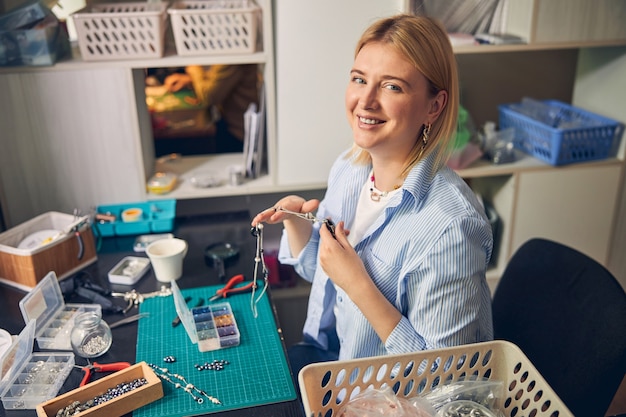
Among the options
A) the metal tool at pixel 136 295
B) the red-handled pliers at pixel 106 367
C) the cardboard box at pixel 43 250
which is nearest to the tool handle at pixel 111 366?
the red-handled pliers at pixel 106 367

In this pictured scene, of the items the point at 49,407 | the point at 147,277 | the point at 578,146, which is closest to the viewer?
the point at 49,407

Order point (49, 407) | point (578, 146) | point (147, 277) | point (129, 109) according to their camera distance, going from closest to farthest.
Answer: point (49, 407)
point (147, 277)
point (129, 109)
point (578, 146)

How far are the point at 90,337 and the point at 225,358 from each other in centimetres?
30

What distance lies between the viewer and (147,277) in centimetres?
162

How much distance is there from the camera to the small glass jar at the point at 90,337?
1290 mm

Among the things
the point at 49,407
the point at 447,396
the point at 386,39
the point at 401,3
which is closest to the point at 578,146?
the point at 401,3

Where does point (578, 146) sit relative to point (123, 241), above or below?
above

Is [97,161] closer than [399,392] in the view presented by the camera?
No

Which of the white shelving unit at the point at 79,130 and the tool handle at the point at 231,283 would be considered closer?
the tool handle at the point at 231,283

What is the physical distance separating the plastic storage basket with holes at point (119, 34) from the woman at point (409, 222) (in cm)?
72

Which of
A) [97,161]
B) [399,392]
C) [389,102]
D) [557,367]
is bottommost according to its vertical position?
[557,367]

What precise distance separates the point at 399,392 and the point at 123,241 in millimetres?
1107

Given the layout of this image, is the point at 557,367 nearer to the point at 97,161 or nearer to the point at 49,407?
the point at 49,407

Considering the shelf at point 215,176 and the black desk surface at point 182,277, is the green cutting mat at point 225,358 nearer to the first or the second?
the black desk surface at point 182,277
